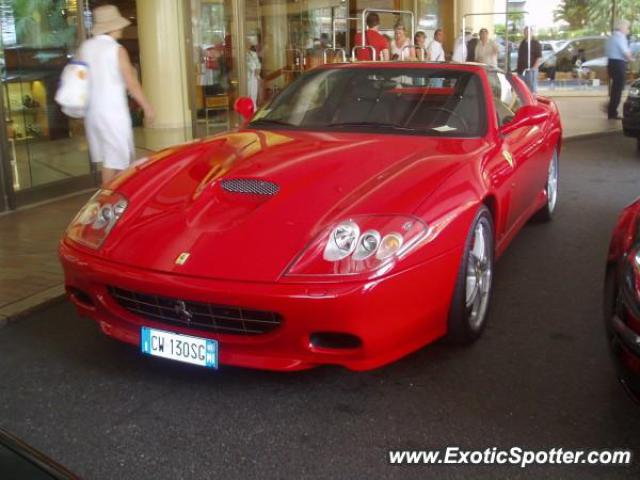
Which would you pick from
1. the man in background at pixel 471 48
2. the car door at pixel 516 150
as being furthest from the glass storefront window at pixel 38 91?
the man in background at pixel 471 48

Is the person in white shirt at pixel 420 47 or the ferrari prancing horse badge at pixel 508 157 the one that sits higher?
the person in white shirt at pixel 420 47

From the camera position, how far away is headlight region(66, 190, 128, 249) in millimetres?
3268

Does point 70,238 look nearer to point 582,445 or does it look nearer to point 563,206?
point 582,445

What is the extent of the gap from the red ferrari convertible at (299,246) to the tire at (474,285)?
11 millimetres

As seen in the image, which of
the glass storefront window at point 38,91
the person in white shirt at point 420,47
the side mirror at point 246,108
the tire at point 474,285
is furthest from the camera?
the person in white shirt at point 420,47

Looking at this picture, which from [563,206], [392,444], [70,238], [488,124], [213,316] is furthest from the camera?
[563,206]

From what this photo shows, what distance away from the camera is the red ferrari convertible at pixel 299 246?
283 centimetres

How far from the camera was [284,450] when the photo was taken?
105 inches

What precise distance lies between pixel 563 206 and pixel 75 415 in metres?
5.04

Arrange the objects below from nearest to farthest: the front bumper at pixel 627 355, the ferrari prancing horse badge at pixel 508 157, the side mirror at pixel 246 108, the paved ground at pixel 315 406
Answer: the front bumper at pixel 627 355 → the paved ground at pixel 315 406 → the ferrari prancing horse badge at pixel 508 157 → the side mirror at pixel 246 108

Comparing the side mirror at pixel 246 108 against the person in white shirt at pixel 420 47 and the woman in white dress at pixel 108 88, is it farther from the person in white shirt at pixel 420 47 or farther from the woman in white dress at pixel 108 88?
the person in white shirt at pixel 420 47

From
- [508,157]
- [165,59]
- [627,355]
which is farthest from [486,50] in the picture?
[627,355]

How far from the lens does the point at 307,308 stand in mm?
2754

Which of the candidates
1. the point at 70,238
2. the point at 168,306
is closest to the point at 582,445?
the point at 168,306
